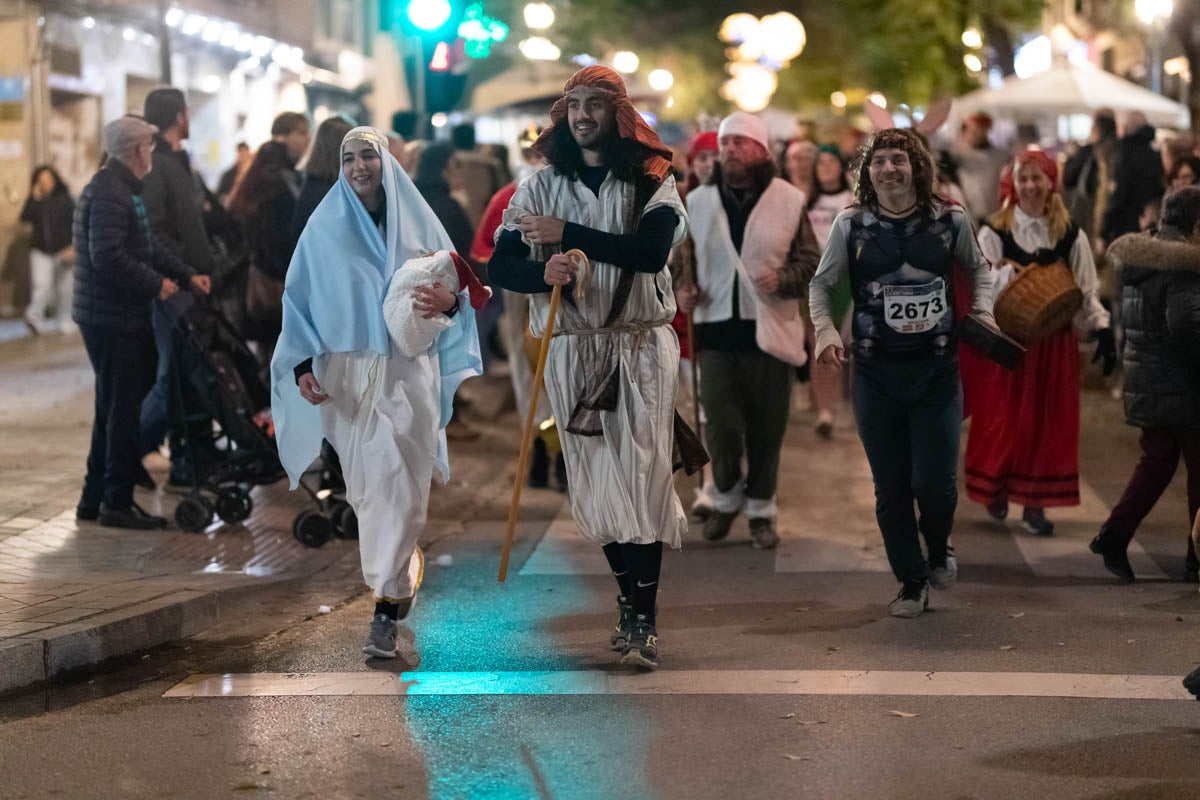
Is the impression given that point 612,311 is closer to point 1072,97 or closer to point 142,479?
point 142,479

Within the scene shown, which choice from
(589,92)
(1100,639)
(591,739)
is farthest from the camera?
(1100,639)

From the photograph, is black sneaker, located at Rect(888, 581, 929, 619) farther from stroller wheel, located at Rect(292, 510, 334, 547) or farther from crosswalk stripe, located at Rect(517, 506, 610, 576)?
stroller wheel, located at Rect(292, 510, 334, 547)

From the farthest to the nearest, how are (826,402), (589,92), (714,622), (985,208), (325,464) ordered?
(985,208) < (826,402) < (325,464) < (714,622) < (589,92)

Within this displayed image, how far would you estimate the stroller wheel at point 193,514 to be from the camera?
9.56 meters

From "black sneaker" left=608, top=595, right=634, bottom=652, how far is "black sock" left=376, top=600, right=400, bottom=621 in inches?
33.8

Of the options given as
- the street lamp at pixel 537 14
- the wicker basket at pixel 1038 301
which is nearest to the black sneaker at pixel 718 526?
the wicker basket at pixel 1038 301

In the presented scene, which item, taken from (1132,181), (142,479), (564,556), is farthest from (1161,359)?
(1132,181)

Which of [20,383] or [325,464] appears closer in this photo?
[325,464]

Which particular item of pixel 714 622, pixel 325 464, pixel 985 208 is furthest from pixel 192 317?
pixel 985 208

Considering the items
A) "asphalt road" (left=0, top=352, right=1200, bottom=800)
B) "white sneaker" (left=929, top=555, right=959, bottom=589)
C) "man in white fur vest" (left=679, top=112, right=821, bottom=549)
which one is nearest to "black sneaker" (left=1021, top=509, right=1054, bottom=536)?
"asphalt road" (left=0, top=352, right=1200, bottom=800)

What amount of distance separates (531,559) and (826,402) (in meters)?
5.05

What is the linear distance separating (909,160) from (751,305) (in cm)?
214

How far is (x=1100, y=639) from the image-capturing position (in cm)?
720

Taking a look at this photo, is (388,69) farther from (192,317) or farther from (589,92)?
(589,92)
